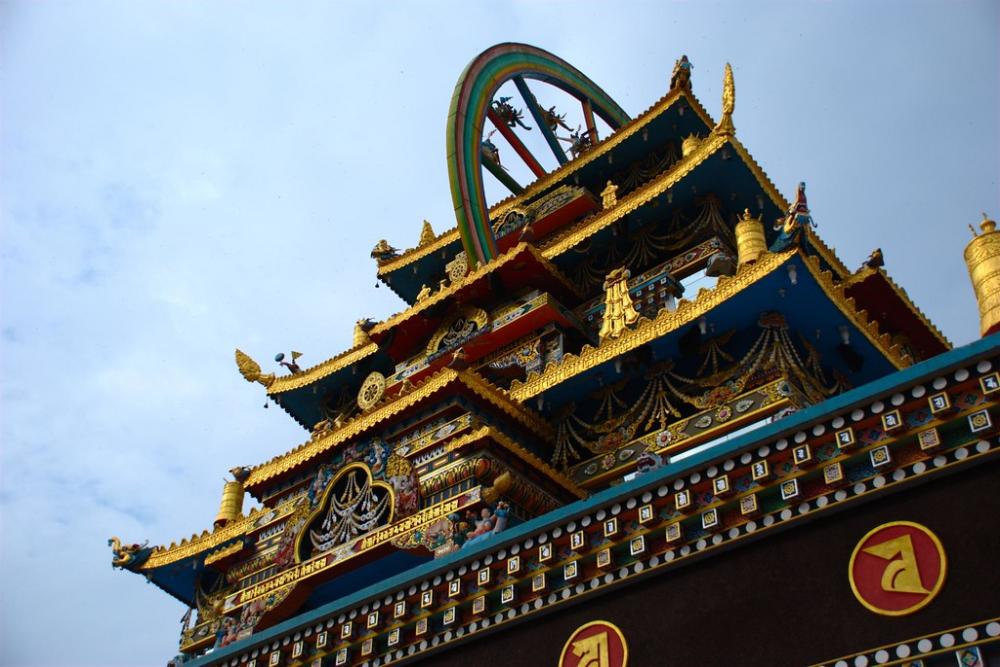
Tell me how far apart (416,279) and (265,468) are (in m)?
7.34

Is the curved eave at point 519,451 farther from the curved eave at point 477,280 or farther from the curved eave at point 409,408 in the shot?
the curved eave at point 477,280

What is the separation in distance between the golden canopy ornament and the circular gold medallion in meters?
2.60

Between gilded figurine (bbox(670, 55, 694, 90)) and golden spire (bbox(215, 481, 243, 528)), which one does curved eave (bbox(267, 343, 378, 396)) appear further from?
gilded figurine (bbox(670, 55, 694, 90))

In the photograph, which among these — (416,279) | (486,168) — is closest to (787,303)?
(416,279)

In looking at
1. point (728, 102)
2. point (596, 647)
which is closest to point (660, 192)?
point (728, 102)

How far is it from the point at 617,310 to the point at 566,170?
6.70 meters

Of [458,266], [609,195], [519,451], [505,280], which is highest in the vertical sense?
[458,266]

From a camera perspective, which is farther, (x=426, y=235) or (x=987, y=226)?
(x=426, y=235)

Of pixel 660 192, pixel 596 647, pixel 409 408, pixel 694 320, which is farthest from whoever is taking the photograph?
pixel 660 192

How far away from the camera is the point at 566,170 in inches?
817

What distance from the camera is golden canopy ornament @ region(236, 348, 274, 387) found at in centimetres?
→ 2120

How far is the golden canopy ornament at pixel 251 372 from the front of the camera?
69.6 feet

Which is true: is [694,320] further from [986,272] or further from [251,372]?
[251,372]

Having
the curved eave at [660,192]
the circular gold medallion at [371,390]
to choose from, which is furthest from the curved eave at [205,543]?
the curved eave at [660,192]
